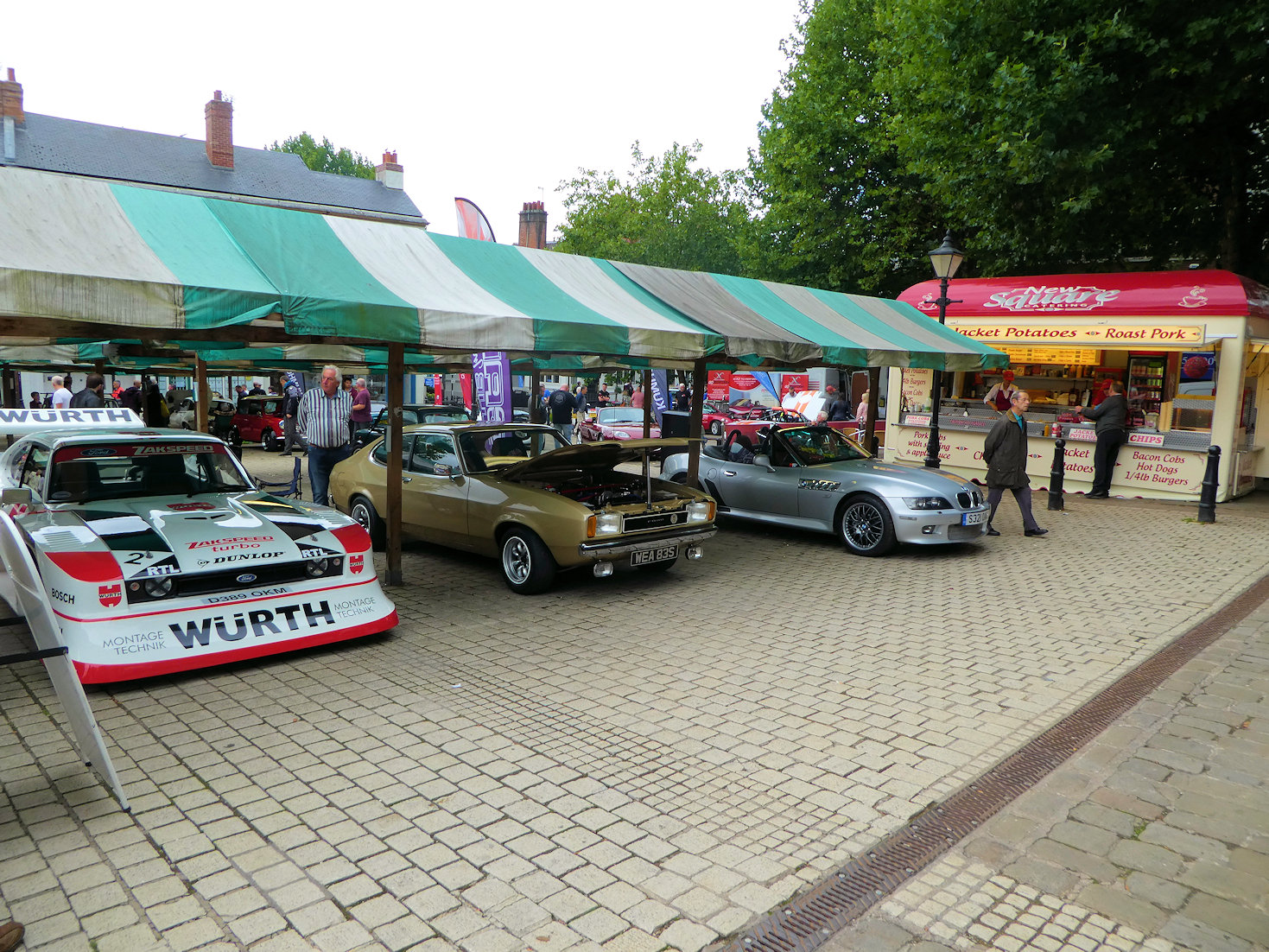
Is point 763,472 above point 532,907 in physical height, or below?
above

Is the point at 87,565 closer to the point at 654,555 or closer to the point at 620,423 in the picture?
the point at 654,555

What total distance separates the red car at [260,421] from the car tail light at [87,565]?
19957 mm

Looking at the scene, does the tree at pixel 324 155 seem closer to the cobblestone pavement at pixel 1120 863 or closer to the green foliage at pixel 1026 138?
the green foliage at pixel 1026 138

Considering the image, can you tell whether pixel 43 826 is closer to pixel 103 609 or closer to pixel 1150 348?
pixel 103 609

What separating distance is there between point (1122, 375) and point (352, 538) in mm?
15589

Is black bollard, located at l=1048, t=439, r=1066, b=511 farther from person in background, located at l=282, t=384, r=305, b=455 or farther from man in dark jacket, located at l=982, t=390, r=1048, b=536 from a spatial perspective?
person in background, located at l=282, t=384, r=305, b=455

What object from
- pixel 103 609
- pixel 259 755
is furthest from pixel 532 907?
pixel 103 609

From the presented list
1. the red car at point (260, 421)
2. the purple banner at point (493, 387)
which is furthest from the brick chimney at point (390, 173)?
the purple banner at point (493, 387)

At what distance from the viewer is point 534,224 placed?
153 feet

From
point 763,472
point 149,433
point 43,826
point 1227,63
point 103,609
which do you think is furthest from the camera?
point 1227,63

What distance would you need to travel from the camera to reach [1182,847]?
3543 millimetres

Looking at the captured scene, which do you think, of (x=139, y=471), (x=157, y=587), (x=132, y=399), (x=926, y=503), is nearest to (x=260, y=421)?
(x=132, y=399)

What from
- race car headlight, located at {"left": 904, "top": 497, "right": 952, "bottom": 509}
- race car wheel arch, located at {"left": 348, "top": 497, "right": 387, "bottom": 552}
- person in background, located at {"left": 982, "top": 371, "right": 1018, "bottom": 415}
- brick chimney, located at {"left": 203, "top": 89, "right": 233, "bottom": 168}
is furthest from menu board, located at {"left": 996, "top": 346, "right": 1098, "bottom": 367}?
brick chimney, located at {"left": 203, "top": 89, "right": 233, "bottom": 168}

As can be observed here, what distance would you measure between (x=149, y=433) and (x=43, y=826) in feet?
12.9
